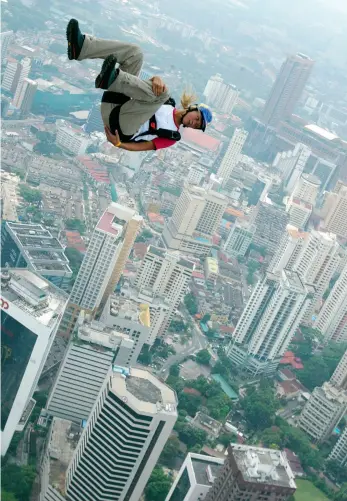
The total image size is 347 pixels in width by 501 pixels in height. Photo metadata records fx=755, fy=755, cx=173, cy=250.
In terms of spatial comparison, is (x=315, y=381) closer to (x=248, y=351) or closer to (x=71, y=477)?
(x=248, y=351)

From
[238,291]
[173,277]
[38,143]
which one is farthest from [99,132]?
[173,277]

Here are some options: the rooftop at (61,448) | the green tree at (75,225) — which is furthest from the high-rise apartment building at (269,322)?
the rooftop at (61,448)

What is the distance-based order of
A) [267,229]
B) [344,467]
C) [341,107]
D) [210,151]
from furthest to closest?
[341,107] < [210,151] < [267,229] < [344,467]

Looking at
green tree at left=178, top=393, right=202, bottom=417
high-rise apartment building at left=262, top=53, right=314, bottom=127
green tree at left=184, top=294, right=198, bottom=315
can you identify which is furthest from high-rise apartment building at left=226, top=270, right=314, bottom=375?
high-rise apartment building at left=262, top=53, right=314, bottom=127

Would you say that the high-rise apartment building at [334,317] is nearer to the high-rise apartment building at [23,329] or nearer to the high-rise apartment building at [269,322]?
the high-rise apartment building at [269,322]

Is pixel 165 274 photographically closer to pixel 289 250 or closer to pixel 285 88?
pixel 289 250

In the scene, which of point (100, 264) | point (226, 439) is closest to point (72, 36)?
point (226, 439)

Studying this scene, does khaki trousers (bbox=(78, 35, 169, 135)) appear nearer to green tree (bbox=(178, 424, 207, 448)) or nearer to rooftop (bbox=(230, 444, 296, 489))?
rooftop (bbox=(230, 444, 296, 489))
